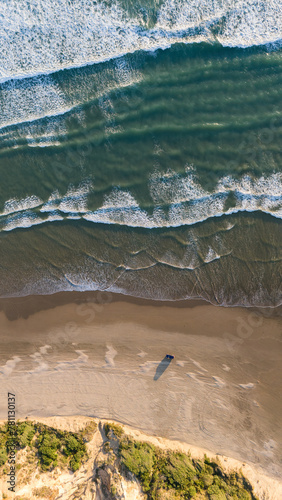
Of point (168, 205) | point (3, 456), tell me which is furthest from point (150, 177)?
point (3, 456)

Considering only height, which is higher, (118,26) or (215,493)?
(118,26)

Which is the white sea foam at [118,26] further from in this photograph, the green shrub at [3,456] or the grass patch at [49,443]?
the green shrub at [3,456]

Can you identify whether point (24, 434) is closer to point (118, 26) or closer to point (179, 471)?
point (179, 471)

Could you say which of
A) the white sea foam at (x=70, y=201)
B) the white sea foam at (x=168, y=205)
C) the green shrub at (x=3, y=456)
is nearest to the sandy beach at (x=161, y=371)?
the green shrub at (x=3, y=456)

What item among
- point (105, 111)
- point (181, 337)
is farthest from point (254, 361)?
point (105, 111)

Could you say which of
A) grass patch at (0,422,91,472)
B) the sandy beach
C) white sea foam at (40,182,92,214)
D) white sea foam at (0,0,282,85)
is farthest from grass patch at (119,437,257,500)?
white sea foam at (0,0,282,85)
